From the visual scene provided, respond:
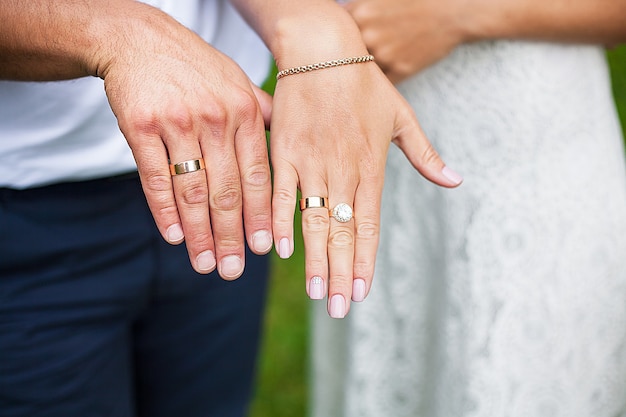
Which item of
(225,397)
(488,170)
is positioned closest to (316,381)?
(225,397)

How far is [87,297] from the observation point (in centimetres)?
135

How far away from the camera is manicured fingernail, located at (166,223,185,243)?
961mm

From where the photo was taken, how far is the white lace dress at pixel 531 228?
120 cm

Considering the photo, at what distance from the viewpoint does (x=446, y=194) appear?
4.29 feet

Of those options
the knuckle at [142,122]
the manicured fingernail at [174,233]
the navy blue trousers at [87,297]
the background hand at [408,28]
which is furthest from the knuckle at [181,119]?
the navy blue trousers at [87,297]

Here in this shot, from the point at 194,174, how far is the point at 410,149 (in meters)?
0.35

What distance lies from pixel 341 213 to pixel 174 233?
237 millimetres

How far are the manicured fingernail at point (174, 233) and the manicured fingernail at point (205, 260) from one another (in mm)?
39

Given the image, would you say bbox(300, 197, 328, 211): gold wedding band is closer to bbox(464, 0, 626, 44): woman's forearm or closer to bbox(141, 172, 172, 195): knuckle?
bbox(141, 172, 172, 195): knuckle

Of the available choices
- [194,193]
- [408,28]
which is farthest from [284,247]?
[408,28]

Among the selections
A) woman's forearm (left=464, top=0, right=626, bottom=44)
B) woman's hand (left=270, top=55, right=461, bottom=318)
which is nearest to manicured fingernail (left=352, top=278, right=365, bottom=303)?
woman's hand (left=270, top=55, right=461, bottom=318)

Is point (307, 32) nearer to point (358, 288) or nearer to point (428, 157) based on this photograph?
point (428, 157)

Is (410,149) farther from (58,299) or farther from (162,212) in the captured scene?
(58,299)

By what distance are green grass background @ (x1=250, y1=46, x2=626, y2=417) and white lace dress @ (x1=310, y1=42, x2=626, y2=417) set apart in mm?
1371
